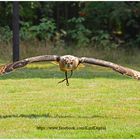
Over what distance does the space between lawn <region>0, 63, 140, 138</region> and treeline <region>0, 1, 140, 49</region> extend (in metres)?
7.53

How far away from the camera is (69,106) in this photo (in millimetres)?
9453

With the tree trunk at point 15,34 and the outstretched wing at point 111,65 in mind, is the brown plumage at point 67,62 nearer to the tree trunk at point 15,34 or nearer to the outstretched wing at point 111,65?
the outstretched wing at point 111,65

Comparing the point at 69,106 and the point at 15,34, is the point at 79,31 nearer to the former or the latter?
the point at 15,34

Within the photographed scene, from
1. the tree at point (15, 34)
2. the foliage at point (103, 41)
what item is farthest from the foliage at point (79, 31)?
the tree at point (15, 34)

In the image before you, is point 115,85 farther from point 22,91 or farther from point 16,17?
point 16,17

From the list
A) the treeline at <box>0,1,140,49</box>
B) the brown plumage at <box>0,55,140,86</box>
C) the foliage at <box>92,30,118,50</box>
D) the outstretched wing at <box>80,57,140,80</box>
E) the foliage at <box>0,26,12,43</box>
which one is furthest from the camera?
the treeline at <box>0,1,140,49</box>

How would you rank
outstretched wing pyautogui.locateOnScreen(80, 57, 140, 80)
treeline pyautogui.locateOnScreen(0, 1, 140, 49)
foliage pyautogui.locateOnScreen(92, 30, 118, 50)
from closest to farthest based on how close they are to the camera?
outstretched wing pyautogui.locateOnScreen(80, 57, 140, 80), foliage pyautogui.locateOnScreen(92, 30, 118, 50), treeline pyautogui.locateOnScreen(0, 1, 140, 49)

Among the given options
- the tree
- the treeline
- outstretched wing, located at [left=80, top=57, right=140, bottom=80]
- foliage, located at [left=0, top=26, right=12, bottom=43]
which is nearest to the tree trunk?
the tree

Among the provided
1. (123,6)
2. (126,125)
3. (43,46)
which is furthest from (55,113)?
(123,6)

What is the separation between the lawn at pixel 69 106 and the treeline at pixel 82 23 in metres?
7.53

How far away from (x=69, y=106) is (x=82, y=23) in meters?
14.0

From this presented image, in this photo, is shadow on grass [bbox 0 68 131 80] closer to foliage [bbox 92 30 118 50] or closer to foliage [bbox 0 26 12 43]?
foliage [bbox 0 26 12 43]

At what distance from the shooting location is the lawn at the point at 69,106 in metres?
7.36

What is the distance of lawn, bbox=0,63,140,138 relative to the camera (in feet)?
Result: 24.2
